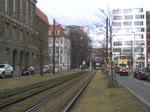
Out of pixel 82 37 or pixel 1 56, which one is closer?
pixel 1 56

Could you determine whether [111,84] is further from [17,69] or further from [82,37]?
[82,37]

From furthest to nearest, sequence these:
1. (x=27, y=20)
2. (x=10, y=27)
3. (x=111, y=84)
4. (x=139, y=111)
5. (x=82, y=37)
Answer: (x=82, y=37), (x=27, y=20), (x=10, y=27), (x=111, y=84), (x=139, y=111)

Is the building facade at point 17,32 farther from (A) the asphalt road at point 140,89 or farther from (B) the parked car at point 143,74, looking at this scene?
(A) the asphalt road at point 140,89

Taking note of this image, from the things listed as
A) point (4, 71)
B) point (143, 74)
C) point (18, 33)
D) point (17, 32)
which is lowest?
point (143, 74)

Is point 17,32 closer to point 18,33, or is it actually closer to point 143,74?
point 18,33

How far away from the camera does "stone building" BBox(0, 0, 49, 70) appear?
6388cm

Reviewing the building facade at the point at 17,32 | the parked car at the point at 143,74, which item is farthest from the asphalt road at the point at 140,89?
the building facade at the point at 17,32

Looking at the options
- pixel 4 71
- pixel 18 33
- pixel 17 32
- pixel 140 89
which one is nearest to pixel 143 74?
pixel 4 71

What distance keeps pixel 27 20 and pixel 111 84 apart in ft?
187

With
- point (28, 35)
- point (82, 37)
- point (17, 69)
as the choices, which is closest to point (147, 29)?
point (82, 37)

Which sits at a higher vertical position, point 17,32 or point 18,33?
point 17,32

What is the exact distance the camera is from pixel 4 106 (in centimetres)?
1498

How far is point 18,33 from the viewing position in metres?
73.1

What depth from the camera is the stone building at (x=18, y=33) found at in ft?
210
